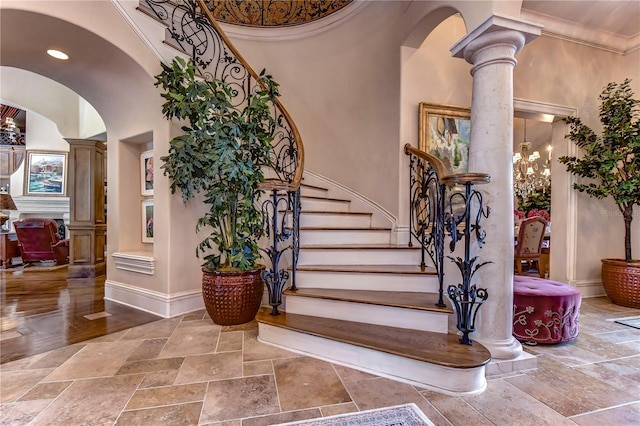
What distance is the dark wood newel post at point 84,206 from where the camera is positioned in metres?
5.24

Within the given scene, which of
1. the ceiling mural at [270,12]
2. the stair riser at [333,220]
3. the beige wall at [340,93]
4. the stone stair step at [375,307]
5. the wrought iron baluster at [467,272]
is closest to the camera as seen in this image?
the wrought iron baluster at [467,272]

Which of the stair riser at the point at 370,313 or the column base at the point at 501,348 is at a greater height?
the stair riser at the point at 370,313

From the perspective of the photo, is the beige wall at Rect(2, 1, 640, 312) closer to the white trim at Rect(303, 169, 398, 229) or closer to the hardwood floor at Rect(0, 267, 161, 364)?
the white trim at Rect(303, 169, 398, 229)

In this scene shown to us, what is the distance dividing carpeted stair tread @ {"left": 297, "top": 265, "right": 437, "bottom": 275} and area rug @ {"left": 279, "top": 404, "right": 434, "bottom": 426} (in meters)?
1.10

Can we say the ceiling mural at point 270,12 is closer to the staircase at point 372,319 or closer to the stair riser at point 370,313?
the staircase at point 372,319

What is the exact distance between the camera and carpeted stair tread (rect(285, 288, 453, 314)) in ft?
7.05

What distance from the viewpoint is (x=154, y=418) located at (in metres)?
1.52

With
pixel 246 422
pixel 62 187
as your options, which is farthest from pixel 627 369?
pixel 62 187

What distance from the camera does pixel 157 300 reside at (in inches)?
126

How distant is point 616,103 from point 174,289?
18.8 feet

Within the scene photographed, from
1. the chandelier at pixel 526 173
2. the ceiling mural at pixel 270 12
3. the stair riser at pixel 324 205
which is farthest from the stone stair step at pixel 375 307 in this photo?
the chandelier at pixel 526 173

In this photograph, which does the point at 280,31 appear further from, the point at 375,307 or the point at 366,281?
the point at 375,307

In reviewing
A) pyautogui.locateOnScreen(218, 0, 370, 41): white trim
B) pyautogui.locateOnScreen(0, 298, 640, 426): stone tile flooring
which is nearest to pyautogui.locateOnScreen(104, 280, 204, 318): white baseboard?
pyautogui.locateOnScreen(0, 298, 640, 426): stone tile flooring

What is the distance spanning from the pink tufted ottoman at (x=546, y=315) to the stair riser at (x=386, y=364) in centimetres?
95
